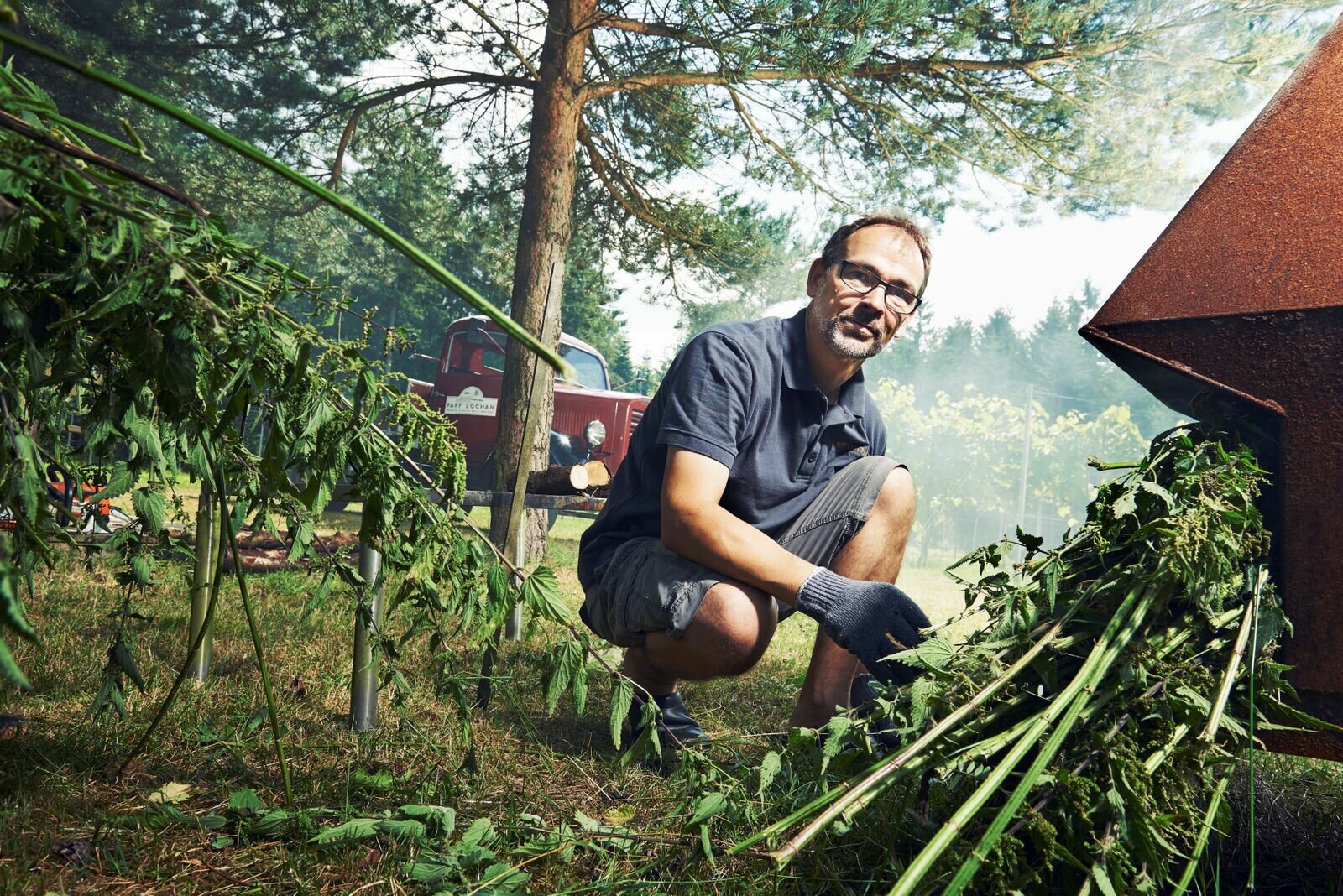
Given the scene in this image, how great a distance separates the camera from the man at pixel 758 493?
2.04 meters

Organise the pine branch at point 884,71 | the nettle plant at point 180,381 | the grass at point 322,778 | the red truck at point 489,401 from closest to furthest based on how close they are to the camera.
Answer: the nettle plant at point 180,381
the grass at point 322,778
the pine branch at point 884,71
the red truck at point 489,401

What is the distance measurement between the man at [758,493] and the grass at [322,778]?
0.29 meters

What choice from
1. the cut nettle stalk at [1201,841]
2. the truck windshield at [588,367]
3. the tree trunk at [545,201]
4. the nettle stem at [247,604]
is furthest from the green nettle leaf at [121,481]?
the truck windshield at [588,367]

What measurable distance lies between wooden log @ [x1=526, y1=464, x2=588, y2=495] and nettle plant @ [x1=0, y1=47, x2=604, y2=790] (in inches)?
152

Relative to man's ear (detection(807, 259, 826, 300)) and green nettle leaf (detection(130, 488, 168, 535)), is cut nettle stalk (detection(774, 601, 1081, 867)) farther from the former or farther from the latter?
man's ear (detection(807, 259, 826, 300))

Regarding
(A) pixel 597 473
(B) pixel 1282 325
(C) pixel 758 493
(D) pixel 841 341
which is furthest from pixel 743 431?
(A) pixel 597 473

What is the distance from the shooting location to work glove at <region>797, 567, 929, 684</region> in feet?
5.58

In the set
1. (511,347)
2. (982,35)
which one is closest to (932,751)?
(511,347)

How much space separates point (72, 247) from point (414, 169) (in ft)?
38.9

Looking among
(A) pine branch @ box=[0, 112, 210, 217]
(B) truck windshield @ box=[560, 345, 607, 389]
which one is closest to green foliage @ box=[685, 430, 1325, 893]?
(A) pine branch @ box=[0, 112, 210, 217]

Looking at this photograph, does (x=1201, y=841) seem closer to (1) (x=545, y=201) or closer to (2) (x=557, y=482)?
(2) (x=557, y=482)

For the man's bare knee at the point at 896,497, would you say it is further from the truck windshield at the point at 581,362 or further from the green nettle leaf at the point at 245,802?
the truck windshield at the point at 581,362

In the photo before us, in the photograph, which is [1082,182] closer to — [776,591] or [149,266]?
[776,591]

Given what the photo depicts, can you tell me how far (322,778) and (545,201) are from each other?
257 inches
